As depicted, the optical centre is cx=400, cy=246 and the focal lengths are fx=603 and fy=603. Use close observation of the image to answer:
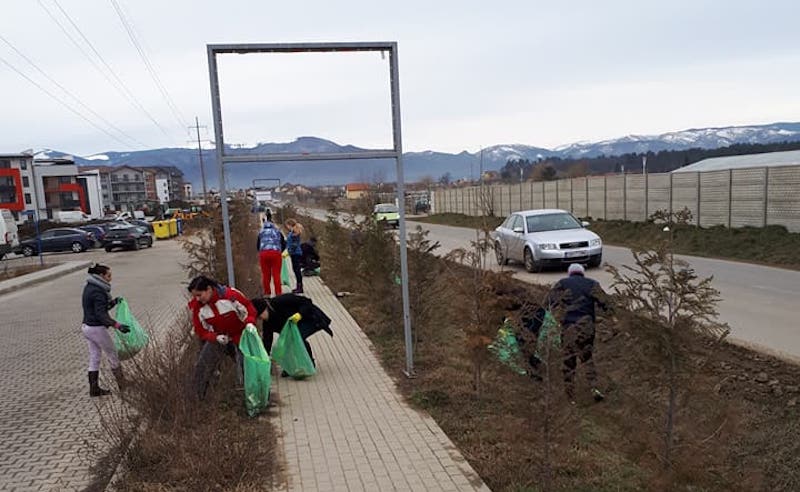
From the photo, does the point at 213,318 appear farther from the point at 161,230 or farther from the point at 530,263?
the point at 161,230

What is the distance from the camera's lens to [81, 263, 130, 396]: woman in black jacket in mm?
6512

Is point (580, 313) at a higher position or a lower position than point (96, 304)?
lower

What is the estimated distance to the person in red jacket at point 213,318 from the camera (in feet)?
18.2

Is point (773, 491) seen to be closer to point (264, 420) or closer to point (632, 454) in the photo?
point (632, 454)

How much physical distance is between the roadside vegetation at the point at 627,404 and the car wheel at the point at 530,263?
768cm

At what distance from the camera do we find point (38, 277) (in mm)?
21188

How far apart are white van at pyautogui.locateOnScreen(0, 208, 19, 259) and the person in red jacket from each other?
3002 centimetres

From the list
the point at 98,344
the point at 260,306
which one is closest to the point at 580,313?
the point at 260,306

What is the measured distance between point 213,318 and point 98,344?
1.93m

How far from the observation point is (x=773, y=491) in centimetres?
407

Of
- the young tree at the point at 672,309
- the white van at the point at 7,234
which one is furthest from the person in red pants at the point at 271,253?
the white van at the point at 7,234

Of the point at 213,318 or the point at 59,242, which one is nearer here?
the point at 213,318

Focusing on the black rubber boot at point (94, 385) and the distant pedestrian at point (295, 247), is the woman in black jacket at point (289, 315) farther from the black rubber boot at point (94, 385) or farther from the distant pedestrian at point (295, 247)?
the distant pedestrian at point (295, 247)

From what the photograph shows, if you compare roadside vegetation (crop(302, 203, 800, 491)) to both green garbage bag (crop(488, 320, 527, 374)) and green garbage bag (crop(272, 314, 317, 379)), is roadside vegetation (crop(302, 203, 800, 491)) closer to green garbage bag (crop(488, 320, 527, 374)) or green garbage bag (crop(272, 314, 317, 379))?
green garbage bag (crop(488, 320, 527, 374))
